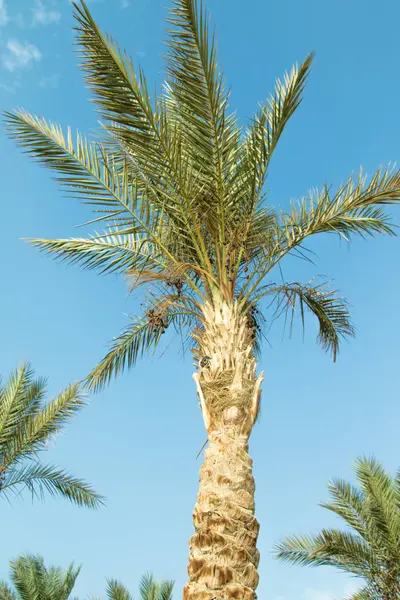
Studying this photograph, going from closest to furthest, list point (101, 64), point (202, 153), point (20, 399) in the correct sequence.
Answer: point (101, 64)
point (202, 153)
point (20, 399)

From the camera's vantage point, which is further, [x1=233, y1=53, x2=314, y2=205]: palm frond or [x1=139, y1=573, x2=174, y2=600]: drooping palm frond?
[x1=139, y1=573, x2=174, y2=600]: drooping palm frond

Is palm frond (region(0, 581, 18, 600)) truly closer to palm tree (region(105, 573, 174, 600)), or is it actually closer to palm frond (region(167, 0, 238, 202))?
palm tree (region(105, 573, 174, 600))

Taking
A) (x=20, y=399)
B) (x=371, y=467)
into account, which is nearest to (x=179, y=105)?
(x=20, y=399)

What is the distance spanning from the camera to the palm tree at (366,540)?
11625 millimetres

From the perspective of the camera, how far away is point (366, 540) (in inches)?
478

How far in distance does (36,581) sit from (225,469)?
381 inches

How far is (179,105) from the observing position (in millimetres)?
7160

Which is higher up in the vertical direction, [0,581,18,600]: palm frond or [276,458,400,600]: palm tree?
[276,458,400,600]: palm tree

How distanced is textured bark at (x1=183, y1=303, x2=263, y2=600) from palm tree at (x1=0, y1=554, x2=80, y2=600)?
354 inches

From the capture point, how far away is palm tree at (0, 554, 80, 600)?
12891 millimetres

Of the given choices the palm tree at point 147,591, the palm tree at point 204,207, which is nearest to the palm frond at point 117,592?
the palm tree at point 147,591

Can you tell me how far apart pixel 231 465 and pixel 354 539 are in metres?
7.79

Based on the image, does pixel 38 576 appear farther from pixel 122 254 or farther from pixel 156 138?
pixel 156 138

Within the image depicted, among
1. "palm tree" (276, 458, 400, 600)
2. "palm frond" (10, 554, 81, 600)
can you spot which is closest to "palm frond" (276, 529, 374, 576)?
"palm tree" (276, 458, 400, 600)
